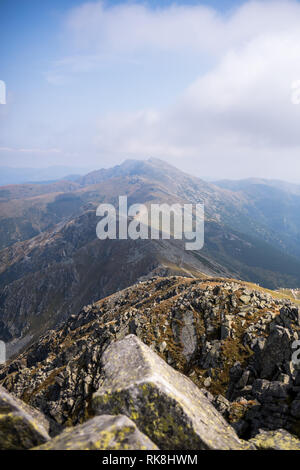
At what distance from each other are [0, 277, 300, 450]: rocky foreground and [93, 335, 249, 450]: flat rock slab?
0.05 meters

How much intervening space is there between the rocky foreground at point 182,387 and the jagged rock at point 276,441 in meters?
0.11

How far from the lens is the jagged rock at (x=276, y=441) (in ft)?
45.9

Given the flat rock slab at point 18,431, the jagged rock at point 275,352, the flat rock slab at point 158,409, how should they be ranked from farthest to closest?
the jagged rock at point 275,352, the flat rock slab at point 158,409, the flat rock slab at point 18,431

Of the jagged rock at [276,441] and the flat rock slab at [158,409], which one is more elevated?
the flat rock slab at [158,409]

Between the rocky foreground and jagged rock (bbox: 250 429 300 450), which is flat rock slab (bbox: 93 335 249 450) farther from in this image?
jagged rock (bbox: 250 429 300 450)

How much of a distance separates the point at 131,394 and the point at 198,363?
2007 centimetres

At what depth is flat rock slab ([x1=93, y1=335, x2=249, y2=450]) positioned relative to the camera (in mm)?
12305

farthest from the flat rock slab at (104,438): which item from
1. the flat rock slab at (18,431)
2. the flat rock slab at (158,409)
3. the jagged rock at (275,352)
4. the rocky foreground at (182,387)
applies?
the jagged rock at (275,352)

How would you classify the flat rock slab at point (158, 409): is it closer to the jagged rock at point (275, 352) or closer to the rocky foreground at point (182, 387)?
the rocky foreground at point (182, 387)

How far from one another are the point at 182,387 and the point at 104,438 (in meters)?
7.73

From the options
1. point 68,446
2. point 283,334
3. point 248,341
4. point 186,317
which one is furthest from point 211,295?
point 68,446

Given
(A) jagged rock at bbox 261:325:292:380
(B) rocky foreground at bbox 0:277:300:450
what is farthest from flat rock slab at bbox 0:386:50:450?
(A) jagged rock at bbox 261:325:292:380
